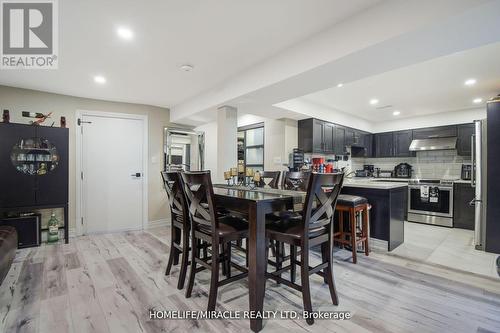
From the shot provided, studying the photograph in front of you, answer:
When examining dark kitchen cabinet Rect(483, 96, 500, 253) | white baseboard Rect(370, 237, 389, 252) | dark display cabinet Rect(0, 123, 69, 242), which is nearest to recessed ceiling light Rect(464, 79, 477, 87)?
dark kitchen cabinet Rect(483, 96, 500, 253)

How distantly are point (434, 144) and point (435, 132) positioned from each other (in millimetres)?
326

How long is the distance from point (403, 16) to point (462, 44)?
22.5 inches

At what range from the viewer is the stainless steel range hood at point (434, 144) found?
16.3 feet

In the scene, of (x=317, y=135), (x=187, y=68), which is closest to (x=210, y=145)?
(x=317, y=135)

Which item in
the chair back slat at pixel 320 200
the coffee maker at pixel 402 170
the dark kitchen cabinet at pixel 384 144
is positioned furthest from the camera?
the dark kitchen cabinet at pixel 384 144

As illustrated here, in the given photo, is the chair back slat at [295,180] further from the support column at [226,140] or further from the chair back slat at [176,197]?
the chair back slat at [176,197]

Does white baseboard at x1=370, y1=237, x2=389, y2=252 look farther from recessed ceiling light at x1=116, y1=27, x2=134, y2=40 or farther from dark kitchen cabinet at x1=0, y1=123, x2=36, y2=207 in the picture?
dark kitchen cabinet at x1=0, y1=123, x2=36, y2=207

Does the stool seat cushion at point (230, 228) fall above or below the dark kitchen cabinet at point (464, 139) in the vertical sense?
below

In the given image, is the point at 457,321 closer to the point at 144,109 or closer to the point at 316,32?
the point at 316,32

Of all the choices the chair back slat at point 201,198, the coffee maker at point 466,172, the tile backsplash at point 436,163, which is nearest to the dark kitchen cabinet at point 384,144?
the tile backsplash at point 436,163

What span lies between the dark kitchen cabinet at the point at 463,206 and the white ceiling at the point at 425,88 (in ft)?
5.39

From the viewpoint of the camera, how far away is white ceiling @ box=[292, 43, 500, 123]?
279 cm

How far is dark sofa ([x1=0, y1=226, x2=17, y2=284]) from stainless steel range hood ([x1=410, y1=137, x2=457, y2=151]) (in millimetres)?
6941

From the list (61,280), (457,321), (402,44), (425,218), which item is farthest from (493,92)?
(61,280)
